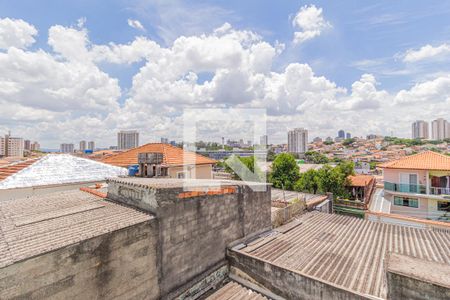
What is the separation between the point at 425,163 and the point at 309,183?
1082 cm

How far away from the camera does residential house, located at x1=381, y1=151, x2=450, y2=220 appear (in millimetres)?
20203

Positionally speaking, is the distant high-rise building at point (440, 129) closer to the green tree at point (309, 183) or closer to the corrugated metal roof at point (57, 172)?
the green tree at point (309, 183)

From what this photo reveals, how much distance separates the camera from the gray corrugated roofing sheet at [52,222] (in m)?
4.27

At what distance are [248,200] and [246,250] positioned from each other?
192 cm

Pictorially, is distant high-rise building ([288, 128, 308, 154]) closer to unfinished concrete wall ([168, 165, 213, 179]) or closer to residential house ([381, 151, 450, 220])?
residential house ([381, 151, 450, 220])

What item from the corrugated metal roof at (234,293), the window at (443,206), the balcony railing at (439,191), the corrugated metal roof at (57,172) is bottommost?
the window at (443,206)

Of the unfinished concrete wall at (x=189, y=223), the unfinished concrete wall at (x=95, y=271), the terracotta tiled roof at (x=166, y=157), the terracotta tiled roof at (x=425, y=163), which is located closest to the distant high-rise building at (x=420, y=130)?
the terracotta tiled roof at (x=425, y=163)

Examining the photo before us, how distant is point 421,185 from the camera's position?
20.8m

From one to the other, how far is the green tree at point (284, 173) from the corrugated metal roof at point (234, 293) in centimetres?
2192

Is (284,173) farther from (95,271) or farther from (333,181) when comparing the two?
(95,271)

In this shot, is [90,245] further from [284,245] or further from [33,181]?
[33,181]

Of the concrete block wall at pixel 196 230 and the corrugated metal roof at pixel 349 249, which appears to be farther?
the corrugated metal roof at pixel 349 249

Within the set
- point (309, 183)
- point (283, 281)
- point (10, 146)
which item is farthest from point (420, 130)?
point (10, 146)

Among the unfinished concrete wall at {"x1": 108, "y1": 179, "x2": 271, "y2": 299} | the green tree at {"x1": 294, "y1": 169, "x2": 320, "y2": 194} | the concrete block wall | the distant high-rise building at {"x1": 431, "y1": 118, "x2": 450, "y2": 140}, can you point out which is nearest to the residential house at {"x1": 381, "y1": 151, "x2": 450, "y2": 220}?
the green tree at {"x1": 294, "y1": 169, "x2": 320, "y2": 194}
